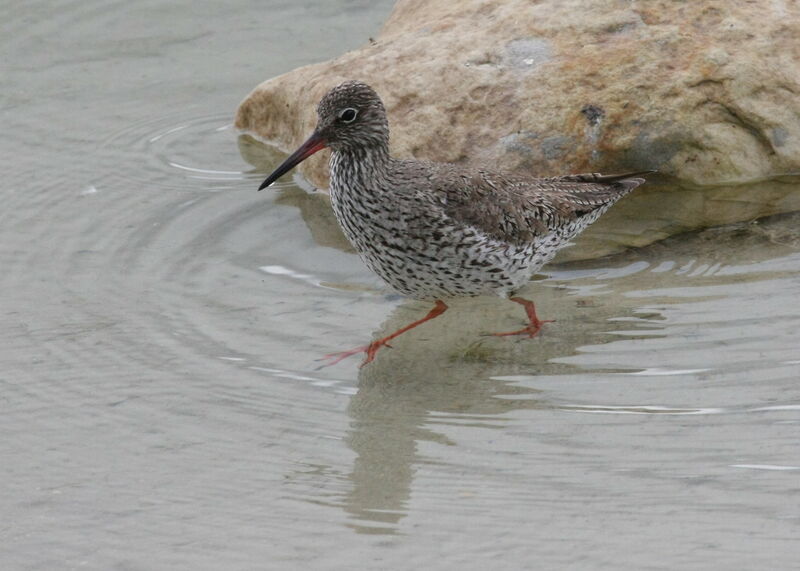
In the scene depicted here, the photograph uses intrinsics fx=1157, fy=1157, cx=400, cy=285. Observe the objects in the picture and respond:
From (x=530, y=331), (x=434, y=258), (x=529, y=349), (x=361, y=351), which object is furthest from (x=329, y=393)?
(x=530, y=331)

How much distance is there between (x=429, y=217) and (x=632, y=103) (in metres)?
2.45

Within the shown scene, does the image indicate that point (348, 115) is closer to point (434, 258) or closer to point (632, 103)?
point (434, 258)

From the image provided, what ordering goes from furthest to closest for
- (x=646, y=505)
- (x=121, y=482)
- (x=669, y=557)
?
(x=121, y=482)
(x=646, y=505)
(x=669, y=557)

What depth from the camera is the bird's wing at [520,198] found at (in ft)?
24.0

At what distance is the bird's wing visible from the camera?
7316 millimetres

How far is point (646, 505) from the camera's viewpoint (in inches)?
210

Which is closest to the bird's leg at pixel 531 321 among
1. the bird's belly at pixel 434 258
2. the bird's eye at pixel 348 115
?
the bird's belly at pixel 434 258

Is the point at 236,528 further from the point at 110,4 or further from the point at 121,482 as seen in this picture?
the point at 110,4

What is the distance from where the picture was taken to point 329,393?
6863 millimetres

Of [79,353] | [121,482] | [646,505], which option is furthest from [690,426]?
[79,353]

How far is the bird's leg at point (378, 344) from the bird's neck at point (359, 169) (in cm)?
89

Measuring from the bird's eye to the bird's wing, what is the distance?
613mm

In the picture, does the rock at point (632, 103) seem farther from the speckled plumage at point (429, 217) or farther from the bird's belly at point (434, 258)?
the bird's belly at point (434, 258)

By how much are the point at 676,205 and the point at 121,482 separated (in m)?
4.84
